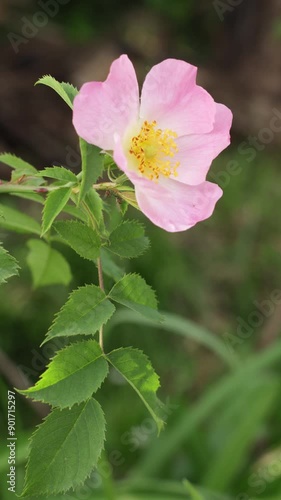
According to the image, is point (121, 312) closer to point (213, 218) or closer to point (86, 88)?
point (86, 88)

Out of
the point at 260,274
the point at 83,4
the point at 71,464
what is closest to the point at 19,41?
the point at 83,4

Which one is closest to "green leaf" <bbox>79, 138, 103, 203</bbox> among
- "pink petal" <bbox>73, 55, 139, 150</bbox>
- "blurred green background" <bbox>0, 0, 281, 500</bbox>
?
"pink petal" <bbox>73, 55, 139, 150</bbox>

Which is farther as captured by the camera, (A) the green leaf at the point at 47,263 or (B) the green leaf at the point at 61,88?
(A) the green leaf at the point at 47,263

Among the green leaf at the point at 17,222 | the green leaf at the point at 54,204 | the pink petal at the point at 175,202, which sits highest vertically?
the pink petal at the point at 175,202

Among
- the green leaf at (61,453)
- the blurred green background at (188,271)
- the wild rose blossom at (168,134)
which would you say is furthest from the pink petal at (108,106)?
the blurred green background at (188,271)

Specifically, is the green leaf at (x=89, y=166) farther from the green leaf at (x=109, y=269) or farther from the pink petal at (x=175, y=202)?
the green leaf at (x=109, y=269)

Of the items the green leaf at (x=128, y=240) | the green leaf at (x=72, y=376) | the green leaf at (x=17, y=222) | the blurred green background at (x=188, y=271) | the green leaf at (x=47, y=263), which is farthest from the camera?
the blurred green background at (x=188, y=271)

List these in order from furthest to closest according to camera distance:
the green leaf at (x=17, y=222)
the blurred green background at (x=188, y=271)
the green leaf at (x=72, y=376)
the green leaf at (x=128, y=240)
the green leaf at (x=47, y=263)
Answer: the blurred green background at (x=188, y=271), the green leaf at (x=47, y=263), the green leaf at (x=17, y=222), the green leaf at (x=128, y=240), the green leaf at (x=72, y=376)

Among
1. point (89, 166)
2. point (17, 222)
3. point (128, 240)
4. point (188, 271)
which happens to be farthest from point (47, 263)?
point (188, 271)
